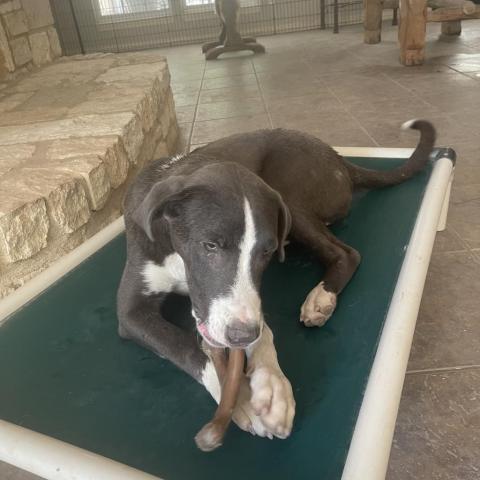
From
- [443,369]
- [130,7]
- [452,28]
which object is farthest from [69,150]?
[130,7]

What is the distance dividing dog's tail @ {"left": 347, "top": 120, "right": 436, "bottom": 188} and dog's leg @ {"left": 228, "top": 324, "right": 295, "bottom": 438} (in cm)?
112

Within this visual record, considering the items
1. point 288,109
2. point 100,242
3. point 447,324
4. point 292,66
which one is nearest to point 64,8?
point 292,66

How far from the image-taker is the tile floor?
156cm

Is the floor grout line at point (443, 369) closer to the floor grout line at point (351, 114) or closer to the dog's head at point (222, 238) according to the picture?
the dog's head at point (222, 238)

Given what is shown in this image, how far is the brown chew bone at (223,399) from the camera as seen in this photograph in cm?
109

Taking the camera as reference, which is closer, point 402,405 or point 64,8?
point 402,405

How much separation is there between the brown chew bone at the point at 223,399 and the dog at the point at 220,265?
0.11 feet

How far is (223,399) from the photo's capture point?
1165 millimetres

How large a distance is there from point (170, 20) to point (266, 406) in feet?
28.9

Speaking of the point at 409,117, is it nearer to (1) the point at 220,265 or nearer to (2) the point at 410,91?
(2) the point at 410,91

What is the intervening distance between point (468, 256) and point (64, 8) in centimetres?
791

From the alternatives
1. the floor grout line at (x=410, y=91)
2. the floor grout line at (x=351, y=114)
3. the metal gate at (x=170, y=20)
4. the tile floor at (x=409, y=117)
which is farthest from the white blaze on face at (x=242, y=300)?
the metal gate at (x=170, y=20)

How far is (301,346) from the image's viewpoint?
1433 mm

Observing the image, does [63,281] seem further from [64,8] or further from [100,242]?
[64,8]
